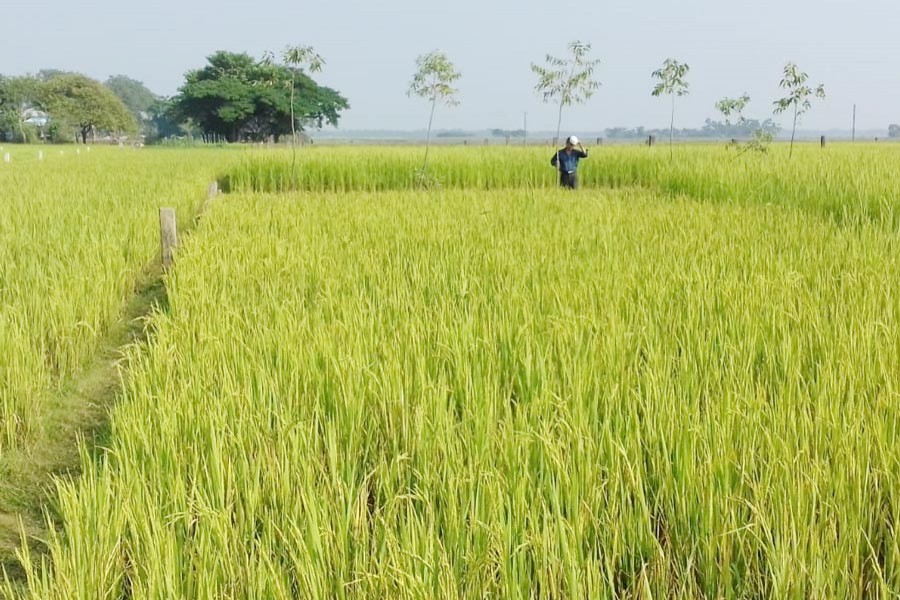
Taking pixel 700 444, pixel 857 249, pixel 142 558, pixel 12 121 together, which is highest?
pixel 12 121

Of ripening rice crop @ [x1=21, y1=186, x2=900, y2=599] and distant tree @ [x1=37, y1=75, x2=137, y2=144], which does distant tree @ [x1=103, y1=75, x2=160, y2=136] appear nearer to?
distant tree @ [x1=37, y1=75, x2=137, y2=144]

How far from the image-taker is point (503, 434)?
79.7 inches

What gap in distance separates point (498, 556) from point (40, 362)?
273 cm

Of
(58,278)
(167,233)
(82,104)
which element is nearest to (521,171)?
(167,233)

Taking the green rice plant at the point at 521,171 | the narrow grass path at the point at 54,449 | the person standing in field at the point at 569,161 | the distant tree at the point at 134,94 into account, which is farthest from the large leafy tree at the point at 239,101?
the distant tree at the point at 134,94

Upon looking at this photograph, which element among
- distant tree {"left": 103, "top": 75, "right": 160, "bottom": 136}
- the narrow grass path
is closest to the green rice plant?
the narrow grass path

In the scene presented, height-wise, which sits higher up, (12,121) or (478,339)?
(12,121)

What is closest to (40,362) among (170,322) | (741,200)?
(170,322)

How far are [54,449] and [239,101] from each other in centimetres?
3741

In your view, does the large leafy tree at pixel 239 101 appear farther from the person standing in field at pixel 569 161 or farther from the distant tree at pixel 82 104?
the person standing in field at pixel 569 161

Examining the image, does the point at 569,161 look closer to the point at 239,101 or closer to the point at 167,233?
the point at 167,233

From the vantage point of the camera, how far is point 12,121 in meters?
48.4

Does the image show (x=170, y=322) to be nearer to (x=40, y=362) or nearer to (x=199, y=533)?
(x=40, y=362)

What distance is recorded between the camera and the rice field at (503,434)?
5.21ft
